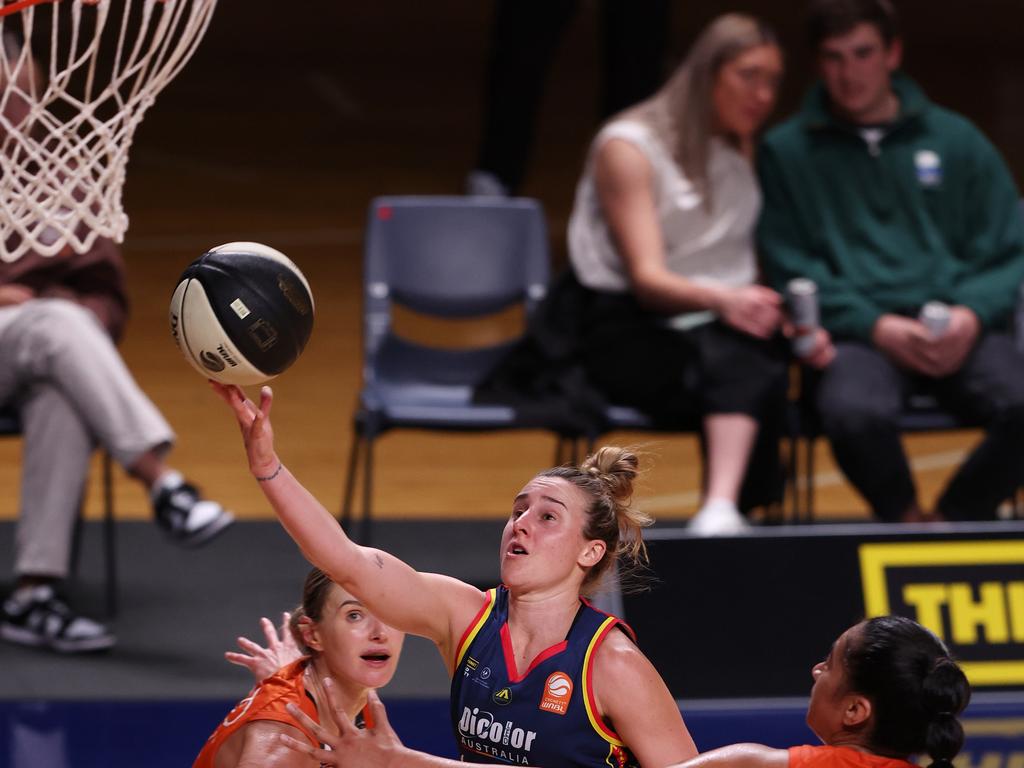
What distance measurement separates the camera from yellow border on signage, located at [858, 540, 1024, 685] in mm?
4770

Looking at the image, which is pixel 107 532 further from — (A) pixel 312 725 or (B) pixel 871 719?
(B) pixel 871 719

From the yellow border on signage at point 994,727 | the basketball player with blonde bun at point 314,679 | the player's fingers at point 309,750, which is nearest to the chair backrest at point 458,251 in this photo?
the yellow border on signage at point 994,727

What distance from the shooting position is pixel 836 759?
296 cm

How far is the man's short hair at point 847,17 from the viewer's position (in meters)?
5.58

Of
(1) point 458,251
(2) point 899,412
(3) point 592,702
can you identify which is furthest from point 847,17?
(3) point 592,702

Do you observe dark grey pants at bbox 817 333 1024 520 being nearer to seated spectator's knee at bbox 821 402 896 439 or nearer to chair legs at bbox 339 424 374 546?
seated spectator's knee at bbox 821 402 896 439

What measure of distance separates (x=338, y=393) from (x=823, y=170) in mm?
2626

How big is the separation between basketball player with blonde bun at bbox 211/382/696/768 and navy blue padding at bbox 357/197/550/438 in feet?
9.31

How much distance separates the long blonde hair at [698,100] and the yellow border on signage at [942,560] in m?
1.43

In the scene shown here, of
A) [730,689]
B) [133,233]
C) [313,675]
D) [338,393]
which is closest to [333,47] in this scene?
[133,233]

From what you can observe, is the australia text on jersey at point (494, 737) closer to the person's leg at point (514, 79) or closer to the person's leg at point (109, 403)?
the person's leg at point (109, 403)

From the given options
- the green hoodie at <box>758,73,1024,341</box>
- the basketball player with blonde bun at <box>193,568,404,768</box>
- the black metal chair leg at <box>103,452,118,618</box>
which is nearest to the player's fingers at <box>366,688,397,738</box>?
the basketball player with blonde bun at <box>193,568,404,768</box>

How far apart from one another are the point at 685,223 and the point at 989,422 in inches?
44.0

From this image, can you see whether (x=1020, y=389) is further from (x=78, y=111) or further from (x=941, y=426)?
(x=78, y=111)
